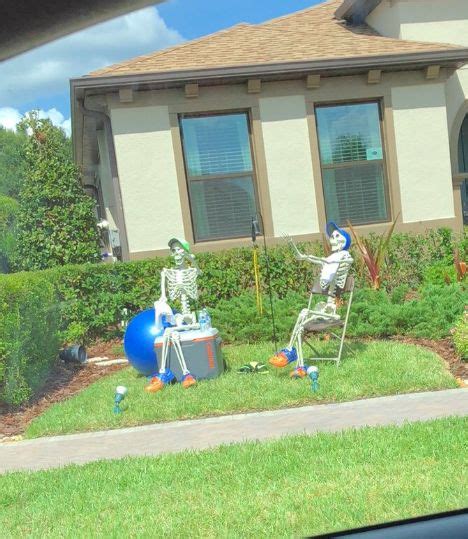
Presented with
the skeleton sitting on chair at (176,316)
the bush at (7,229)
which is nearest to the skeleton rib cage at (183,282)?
the skeleton sitting on chair at (176,316)

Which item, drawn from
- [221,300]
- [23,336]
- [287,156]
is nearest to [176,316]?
[23,336]

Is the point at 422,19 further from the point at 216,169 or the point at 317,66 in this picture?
the point at 216,169

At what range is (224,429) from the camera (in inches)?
193

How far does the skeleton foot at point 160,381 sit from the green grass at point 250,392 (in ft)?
0.21

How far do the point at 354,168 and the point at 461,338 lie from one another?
154 inches

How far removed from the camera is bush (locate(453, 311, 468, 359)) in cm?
637

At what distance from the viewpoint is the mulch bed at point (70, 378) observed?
5768 millimetres

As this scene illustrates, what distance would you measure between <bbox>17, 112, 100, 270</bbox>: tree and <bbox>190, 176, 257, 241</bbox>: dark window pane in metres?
4.35

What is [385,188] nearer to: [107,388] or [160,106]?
[160,106]

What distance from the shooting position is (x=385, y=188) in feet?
32.2

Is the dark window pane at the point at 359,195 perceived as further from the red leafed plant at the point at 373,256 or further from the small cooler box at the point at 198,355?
the small cooler box at the point at 198,355

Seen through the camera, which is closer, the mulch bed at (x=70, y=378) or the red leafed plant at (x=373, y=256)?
the mulch bed at (x=70, y=378)

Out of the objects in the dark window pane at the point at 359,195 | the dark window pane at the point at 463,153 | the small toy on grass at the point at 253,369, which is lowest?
the small toy on grass at the point at 253,369

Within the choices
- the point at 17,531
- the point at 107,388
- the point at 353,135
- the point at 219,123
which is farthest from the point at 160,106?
the point at 17,531
